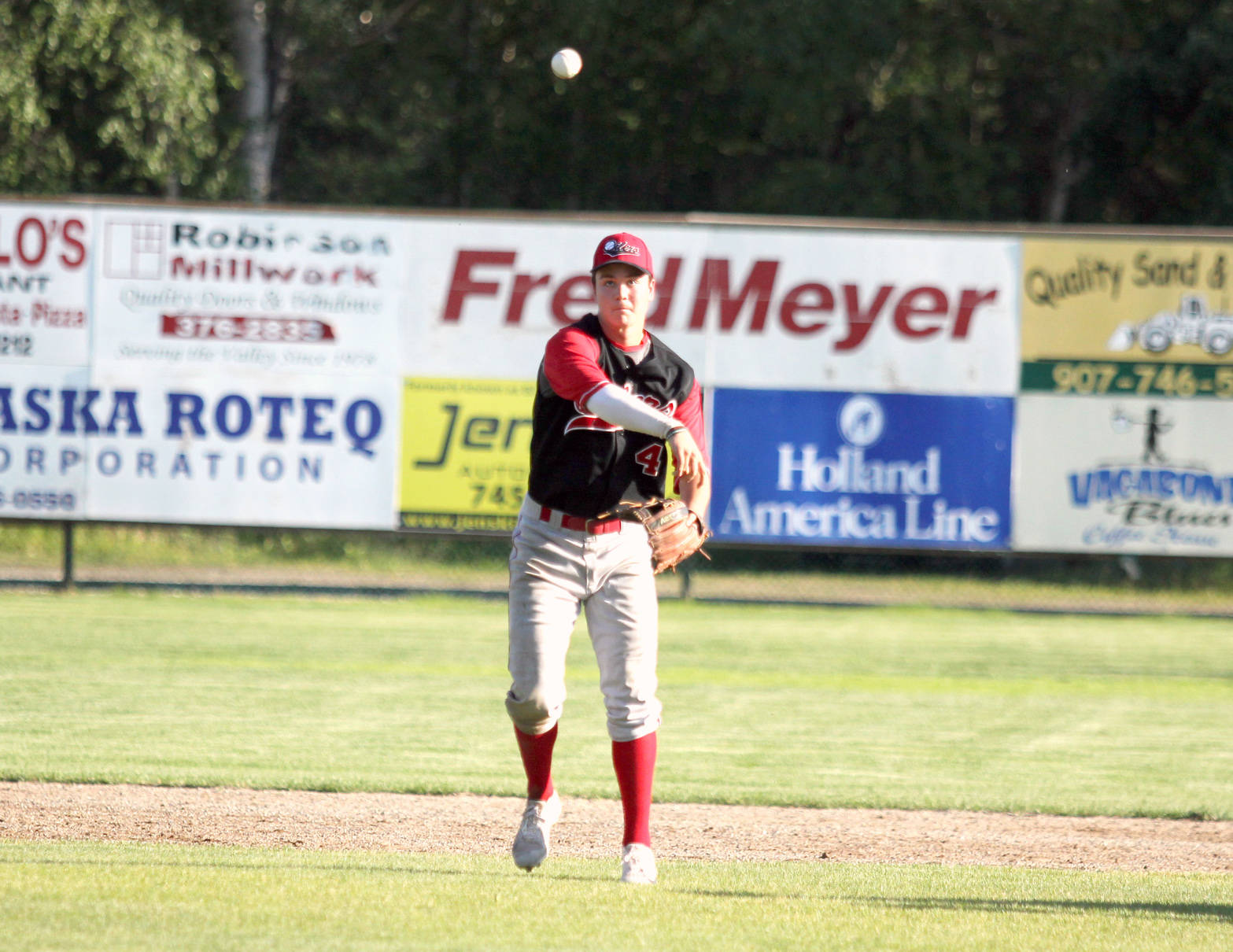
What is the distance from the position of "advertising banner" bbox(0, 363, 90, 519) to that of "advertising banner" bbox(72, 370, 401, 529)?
0.25ft

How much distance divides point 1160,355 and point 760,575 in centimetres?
595

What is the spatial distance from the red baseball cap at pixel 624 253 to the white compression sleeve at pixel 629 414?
17.4 inches

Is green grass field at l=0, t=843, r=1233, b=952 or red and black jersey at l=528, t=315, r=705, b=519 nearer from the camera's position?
green grass field at l=0, t=843, r=1233, b=952

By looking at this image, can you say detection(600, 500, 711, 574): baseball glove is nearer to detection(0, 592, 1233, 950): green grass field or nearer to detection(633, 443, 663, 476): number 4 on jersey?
detection(633, 443, 663, 476): number 4 on jersey

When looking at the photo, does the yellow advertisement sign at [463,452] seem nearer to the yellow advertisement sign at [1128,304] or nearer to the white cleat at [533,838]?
the yellow advertisement sign at [1128,304]

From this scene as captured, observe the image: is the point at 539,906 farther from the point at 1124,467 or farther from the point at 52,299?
the point at 52,299

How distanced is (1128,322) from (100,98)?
15.2 meters

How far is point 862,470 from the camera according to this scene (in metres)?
15.2

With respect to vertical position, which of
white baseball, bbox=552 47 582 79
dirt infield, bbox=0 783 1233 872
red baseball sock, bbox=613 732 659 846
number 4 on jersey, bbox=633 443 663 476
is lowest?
dirt infield, bbox=0 783 1233 872

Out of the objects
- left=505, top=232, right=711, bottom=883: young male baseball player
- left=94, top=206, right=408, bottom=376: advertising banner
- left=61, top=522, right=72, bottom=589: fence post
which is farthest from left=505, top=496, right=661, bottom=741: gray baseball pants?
left=61, top=522, right=72, bottom=589: fence post

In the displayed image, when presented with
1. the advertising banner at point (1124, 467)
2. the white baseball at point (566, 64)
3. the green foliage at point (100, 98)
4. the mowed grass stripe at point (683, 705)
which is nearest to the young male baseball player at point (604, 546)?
the mowed grass stripe at point (683, 705)

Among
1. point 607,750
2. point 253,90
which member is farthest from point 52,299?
point 253,90

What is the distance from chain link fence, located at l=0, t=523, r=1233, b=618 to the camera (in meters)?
17.2

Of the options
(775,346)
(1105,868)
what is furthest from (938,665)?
(1105,868)
